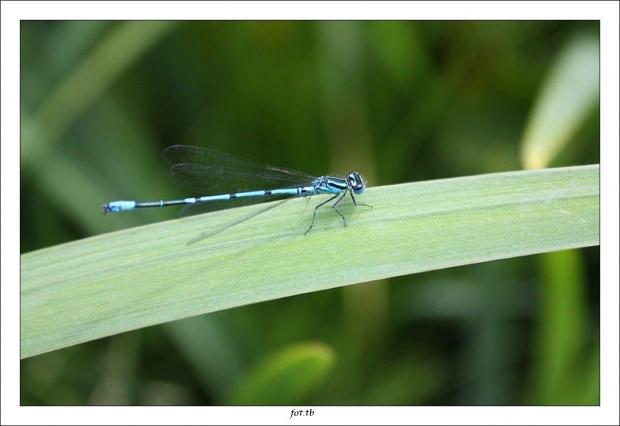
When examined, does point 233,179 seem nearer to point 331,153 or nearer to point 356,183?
point 356,183

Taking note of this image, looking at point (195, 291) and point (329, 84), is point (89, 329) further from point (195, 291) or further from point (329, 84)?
point (329, 84)

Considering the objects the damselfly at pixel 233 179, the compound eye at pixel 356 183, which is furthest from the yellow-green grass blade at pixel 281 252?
the damselfly at pixel 233 179

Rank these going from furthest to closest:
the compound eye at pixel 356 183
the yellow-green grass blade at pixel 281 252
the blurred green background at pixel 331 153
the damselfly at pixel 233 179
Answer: the blurred green background at pixel 331 153 < the damselfly at pixel 233 179 < the compound eye at pixel 356 183 < the yellow-green grass blade at pixel 281 252

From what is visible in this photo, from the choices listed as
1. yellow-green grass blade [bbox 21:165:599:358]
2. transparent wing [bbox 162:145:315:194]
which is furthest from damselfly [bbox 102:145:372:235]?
yellow-green grass blade [bbox 21:165:599:358]

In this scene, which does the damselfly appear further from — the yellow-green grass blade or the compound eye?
the yellow-green grass blade

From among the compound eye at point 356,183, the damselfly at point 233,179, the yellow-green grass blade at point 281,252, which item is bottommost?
the yellow-green grass blade at point 281,252

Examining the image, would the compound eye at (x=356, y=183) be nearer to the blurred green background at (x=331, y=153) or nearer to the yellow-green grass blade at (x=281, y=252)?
the yellow-green grass blade at (x=281, y=252)

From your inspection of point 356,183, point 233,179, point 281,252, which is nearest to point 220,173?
point 233,179

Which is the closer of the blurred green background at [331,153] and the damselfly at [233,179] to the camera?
the damselfly at [233,179]

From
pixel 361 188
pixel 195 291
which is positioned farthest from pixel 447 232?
pixel 195 291
